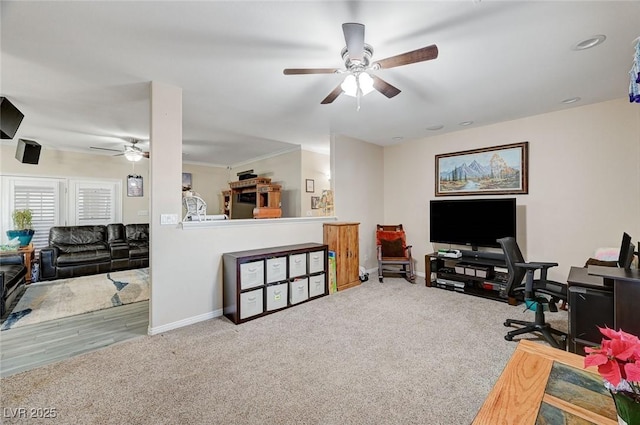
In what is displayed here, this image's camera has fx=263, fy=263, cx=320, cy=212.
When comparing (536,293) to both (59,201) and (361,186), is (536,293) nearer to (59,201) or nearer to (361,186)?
(361,186)

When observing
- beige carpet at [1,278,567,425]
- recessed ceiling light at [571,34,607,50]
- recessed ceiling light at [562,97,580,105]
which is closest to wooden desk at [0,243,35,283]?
beige carpet at [1,278,567,425]

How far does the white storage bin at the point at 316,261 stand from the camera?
3766 mm

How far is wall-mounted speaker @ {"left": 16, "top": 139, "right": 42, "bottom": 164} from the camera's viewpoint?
4.58m

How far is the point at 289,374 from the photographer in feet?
6.67

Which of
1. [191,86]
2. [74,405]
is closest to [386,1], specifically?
[191,86]

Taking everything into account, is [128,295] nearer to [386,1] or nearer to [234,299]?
[234,299]

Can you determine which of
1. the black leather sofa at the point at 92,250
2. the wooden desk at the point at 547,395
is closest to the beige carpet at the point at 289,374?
the wooden desk at the point at 547,395

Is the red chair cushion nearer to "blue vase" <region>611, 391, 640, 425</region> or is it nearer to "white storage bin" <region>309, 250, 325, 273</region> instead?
"white storage bin" <region>309, 250, 325, 273</region>

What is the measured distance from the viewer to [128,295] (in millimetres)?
3906

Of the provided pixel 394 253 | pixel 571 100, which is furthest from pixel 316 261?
pixel 571 100

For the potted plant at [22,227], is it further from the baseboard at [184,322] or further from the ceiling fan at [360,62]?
the ceiling fan at [360,62]

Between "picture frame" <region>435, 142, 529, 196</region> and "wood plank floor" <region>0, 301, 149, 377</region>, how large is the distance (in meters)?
4.87

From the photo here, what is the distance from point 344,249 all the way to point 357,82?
2.75 meters

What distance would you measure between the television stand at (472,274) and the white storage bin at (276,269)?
2.42 metres
